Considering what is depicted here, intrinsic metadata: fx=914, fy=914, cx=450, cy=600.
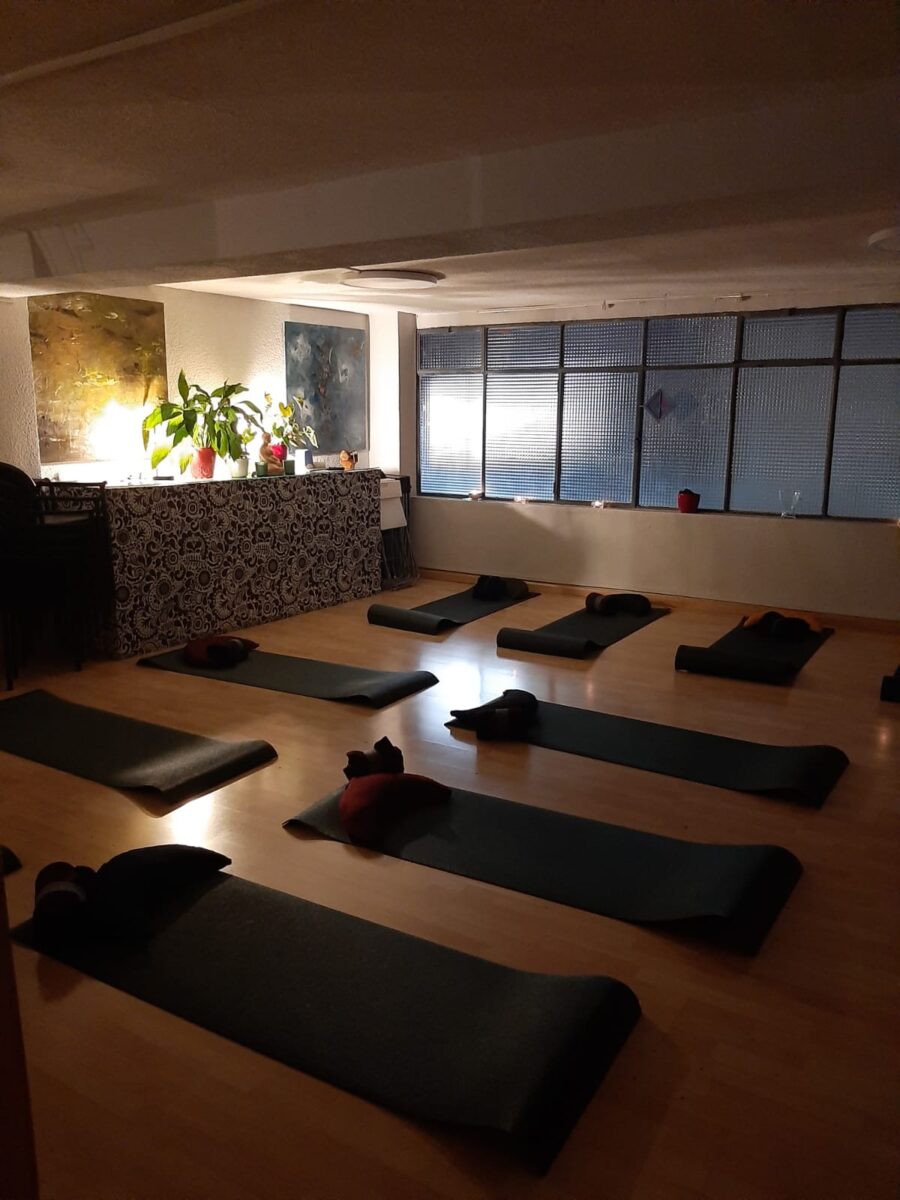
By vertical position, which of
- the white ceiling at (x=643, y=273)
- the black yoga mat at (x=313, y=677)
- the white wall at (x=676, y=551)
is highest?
the white ceiling at (x=643, y=273)

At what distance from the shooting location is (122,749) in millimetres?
4121

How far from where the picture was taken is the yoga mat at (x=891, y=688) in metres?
4.97

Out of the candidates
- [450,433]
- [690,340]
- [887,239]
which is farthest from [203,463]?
[887,239]

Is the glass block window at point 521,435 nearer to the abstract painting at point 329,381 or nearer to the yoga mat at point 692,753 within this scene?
the abstract painting at point 329,381

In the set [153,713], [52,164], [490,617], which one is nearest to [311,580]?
[490,617]

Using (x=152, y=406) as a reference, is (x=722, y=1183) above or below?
below

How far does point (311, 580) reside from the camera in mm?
7035

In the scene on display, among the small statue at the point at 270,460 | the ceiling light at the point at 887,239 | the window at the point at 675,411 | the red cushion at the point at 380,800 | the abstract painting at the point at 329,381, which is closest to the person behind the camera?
the red cushion at the point at 380,800

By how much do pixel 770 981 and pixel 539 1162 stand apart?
957 mm

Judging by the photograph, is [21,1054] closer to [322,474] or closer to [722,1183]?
[722,1183]

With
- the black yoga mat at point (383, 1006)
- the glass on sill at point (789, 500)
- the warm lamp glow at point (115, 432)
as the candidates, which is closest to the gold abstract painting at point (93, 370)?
the warm lamp glow at point (115, 432)

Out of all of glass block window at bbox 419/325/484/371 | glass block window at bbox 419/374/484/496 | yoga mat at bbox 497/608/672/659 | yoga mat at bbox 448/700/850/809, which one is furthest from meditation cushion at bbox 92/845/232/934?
glass block window at bbox 419/325/484/371

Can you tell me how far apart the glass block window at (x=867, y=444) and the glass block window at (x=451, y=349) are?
310 centimetres

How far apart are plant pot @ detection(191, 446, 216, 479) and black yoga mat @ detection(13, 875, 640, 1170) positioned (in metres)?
4.04
